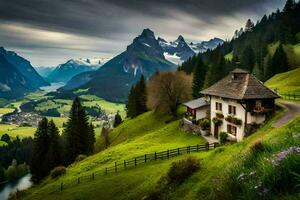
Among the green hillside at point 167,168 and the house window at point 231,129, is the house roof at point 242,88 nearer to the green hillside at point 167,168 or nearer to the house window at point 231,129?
the green hillside at point 167,168

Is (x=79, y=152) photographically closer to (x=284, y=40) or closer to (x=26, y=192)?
(x=26, y=192)

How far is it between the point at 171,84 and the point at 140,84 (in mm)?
32423

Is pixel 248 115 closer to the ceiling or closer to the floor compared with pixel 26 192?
closer to the ceiling

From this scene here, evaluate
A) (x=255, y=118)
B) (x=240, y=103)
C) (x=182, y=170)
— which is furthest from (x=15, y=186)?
(x=182, y=170)

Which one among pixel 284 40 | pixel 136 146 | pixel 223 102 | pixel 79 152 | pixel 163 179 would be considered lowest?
pixel 79 152

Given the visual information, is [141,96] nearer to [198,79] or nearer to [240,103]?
[198,79]

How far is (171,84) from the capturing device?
316 feet

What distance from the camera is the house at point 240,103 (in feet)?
170

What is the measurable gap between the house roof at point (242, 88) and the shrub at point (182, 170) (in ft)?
83.9

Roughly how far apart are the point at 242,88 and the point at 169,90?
4370 centimetres

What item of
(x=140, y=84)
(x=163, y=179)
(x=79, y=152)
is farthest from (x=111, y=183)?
(x=140, y=84)

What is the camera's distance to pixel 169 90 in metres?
97.0

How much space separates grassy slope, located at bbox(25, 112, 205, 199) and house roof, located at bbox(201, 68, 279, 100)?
10285 mm

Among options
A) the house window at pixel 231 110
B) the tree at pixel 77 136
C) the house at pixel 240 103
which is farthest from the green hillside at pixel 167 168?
the tree at pixel 77 136
